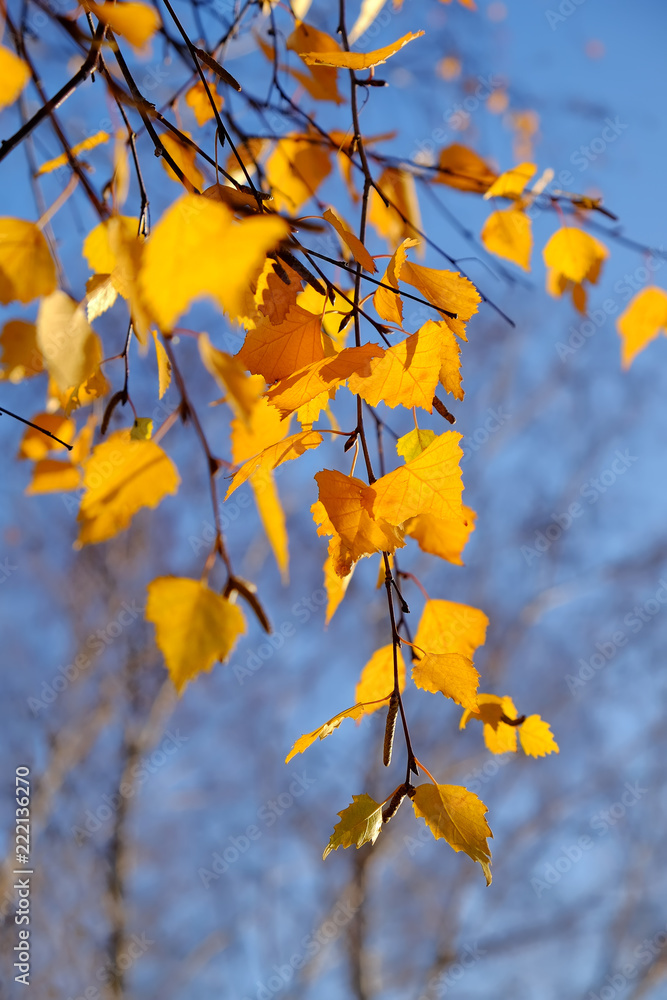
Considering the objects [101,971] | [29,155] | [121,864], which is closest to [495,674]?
[121,864]

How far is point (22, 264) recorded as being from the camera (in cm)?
44

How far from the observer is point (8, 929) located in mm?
3896

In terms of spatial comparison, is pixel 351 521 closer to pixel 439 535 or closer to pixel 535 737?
pixel 439 535

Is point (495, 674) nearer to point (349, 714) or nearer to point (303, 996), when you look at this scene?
point (303, 996)

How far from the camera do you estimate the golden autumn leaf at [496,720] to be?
22.9 inches

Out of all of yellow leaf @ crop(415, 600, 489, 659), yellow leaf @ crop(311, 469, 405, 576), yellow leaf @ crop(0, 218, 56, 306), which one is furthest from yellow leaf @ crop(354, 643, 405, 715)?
yellow leaf @ crop(0, 218, 56, 306)

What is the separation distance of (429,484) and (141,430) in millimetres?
290

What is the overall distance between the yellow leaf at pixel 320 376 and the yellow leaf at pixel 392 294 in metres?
0.03

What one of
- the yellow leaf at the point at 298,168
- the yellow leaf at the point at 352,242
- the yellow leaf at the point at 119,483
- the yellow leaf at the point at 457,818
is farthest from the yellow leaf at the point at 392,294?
the yellow leaf at the point at 298,168

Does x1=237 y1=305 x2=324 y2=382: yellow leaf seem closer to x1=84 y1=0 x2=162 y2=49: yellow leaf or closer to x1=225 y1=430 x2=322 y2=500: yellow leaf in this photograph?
x1=225 y1=430 x2=322 y2=500: yellow leaf

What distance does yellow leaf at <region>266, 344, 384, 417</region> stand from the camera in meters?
0.46

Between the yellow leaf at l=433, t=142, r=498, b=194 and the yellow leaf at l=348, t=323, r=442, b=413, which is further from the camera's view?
the yellow leaf at l=433, t=142, r=498, b=194

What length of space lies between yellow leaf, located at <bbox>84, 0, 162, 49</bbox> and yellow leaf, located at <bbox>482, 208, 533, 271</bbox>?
0.53m

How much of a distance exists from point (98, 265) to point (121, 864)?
13.1 feet
